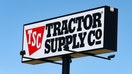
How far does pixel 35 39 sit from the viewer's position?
4762 cm

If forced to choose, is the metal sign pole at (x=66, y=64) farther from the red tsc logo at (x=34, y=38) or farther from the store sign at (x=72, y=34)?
the red tsc logo at (x=34, y=38)

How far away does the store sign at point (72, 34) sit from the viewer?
44.8 metres

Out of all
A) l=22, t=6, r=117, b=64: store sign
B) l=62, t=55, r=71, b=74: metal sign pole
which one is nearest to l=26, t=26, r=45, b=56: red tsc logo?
l=22, t=6, r=117, b=64: store sign

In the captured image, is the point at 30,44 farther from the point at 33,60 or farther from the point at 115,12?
the point at 115,12

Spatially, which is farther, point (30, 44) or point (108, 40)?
point (30, 44)

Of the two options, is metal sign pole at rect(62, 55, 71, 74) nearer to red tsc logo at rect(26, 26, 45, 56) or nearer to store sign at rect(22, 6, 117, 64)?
store sign at rect(22, 6, 117, 64)

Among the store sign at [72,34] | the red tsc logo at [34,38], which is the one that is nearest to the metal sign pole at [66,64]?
the store sign at [72,34]

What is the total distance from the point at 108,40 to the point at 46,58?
12.4 feet

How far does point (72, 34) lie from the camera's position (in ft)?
150

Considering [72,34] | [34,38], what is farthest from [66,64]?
[34,38]

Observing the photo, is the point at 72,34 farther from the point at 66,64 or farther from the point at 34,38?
the point at 34,38

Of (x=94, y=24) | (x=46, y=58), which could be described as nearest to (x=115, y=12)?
→ (x=94, y=24)

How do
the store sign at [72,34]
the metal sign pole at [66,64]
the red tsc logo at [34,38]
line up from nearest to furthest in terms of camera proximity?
the store sign at [72,34] < the metal sign pole at [66,64] < the red tsc logo at [34,38]

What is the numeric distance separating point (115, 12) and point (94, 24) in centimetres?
117
